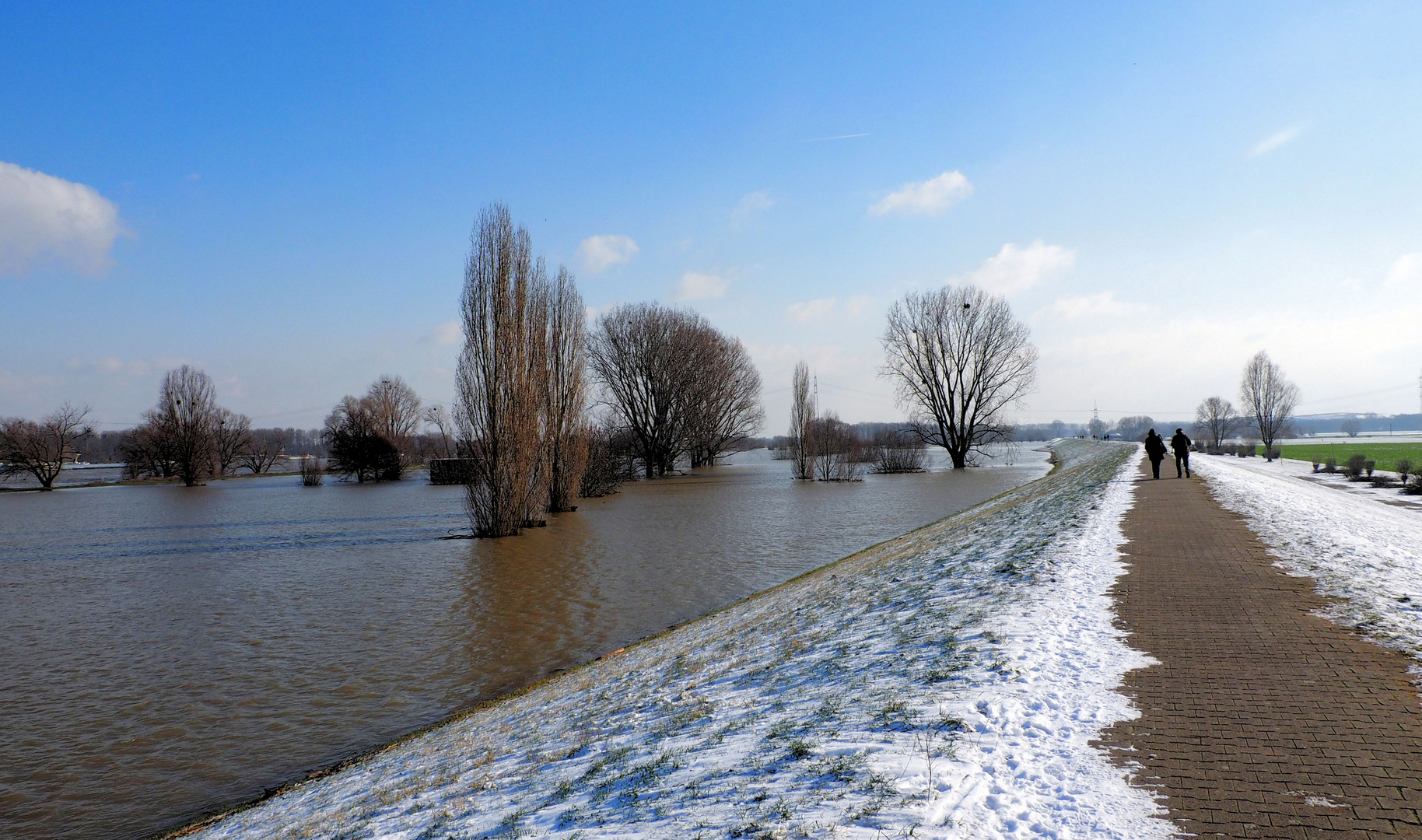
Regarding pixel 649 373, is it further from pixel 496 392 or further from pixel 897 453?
pixel 496 392

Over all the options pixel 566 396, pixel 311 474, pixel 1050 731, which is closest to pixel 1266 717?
pixel 1050 731

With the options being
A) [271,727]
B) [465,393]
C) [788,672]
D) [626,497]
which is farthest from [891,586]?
[626,497]

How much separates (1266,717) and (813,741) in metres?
2.84

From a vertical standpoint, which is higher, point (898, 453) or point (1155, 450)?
point (1155, 450)

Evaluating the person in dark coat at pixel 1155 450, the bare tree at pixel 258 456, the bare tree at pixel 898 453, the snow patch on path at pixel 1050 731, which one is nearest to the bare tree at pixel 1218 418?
the bare tree at pixel 898 453

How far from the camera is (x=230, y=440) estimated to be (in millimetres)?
69562

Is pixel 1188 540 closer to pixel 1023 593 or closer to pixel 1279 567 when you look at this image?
pixel 1279 567

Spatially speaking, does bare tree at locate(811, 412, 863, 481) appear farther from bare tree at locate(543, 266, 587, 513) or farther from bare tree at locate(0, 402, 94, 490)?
bare tree at locate(0, 402, 94, 490)

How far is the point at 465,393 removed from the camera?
20828mm

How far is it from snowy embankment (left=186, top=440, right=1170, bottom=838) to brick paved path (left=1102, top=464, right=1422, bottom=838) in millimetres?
250

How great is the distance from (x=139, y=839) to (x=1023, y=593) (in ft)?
26.1

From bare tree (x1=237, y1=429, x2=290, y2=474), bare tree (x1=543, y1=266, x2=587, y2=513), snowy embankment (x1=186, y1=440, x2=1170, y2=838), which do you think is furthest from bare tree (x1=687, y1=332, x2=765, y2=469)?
bare tree (x1=237, y1=429, x2=290, y2=474)

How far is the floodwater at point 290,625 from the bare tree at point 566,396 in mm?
2275

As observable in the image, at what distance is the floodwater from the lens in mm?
6340
